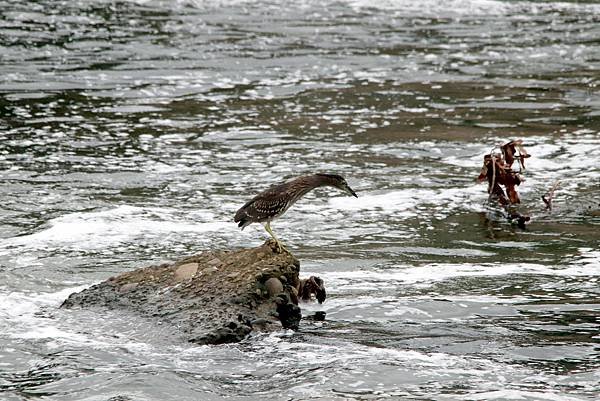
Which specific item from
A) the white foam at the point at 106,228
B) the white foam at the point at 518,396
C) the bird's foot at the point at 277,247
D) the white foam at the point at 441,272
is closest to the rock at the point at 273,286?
the bird's foot at the point at 277,247

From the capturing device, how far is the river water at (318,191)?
20.2ft

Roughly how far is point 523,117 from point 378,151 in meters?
2.31

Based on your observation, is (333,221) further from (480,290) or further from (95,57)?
(95,57)

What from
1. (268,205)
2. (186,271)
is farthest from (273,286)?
(268,205)

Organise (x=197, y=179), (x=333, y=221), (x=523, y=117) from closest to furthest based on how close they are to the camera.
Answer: (x=333, y=221), (x=197, y=179), (x=523, y=117)

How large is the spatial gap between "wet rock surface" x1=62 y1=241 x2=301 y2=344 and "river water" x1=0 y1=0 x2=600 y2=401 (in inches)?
5.3

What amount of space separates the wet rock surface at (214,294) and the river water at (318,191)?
0.13 m

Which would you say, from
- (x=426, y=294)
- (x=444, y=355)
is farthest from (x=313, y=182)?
(x=444, y=355)

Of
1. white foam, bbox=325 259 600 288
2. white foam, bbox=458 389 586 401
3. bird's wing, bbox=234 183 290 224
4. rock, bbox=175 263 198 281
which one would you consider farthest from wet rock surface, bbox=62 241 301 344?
white foam, bbox=458 389 586 401

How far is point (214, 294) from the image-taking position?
6.73 metres

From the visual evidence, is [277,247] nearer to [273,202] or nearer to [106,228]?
[273,202]

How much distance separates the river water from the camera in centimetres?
617

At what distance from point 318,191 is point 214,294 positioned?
3861mm

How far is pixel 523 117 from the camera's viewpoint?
1329 centimetres
